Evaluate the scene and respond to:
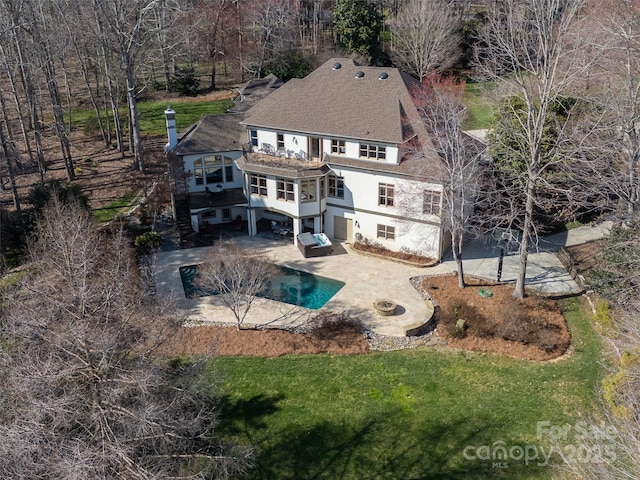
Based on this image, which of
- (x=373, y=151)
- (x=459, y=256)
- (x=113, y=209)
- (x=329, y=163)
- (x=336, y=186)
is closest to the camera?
(x=459, y=256)

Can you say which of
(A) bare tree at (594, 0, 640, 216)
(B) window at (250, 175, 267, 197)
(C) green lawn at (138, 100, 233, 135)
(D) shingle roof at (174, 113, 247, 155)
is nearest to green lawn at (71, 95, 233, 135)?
(C) green lawn at (138, 100, 233, 135)

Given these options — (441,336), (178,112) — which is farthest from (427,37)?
(441,336)

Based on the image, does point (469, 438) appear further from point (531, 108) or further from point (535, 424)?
point (531, 108)

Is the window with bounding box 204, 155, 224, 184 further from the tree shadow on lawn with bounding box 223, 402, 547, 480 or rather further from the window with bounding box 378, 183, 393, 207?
the tree shadow on lawn with bounding box 223, 402, 547, 480

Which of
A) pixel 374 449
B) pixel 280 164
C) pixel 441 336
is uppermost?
pixel 280 164

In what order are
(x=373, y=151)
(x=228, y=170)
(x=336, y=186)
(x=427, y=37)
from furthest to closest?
(x=427, y=37) → (x=228, y=170) → (x=336, y=186) → (x=373, y=151)

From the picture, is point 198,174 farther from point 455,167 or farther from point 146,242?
point 455,167

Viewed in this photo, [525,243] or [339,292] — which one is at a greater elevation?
[525,243]

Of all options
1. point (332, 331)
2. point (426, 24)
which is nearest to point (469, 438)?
point (332, 331)
